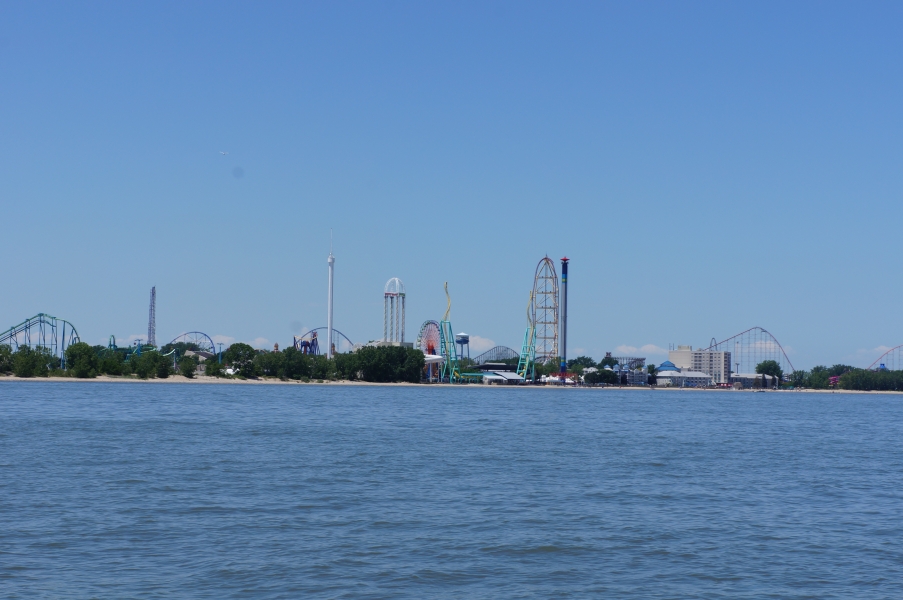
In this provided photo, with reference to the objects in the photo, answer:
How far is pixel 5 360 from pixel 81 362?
10104 millimetres

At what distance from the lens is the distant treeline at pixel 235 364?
13250 centimetres

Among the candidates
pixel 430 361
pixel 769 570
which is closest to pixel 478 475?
pixel 769 570

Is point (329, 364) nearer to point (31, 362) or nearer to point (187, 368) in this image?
point (187, 368)

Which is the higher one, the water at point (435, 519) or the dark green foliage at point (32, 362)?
the dark green foliage at point (32, 362)

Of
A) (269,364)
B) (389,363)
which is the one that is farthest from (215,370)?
(389,363)

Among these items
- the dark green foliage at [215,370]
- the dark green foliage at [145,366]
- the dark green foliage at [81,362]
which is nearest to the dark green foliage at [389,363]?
the dark green foliage at [215,370]

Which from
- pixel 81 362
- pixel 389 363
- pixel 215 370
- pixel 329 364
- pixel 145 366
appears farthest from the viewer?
pixel 389 363

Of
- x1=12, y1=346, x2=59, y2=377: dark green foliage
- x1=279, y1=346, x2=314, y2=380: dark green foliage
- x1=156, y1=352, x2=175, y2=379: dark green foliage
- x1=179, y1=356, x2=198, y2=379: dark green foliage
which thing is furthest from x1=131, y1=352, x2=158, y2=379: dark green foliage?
x1=279, y1=346, x2=314, y2=380: dark green foliage

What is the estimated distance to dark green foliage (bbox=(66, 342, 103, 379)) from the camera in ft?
438

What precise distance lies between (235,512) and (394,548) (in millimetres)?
5259

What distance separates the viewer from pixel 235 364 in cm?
15738

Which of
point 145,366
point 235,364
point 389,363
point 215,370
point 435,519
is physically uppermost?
point 389,363

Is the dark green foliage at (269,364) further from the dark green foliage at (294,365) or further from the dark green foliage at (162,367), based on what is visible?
the dark green foliage at (162,367)

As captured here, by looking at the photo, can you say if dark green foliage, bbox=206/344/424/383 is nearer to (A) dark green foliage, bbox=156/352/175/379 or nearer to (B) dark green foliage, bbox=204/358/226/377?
(B) dark green foliage, bbox=204/358/226/377
